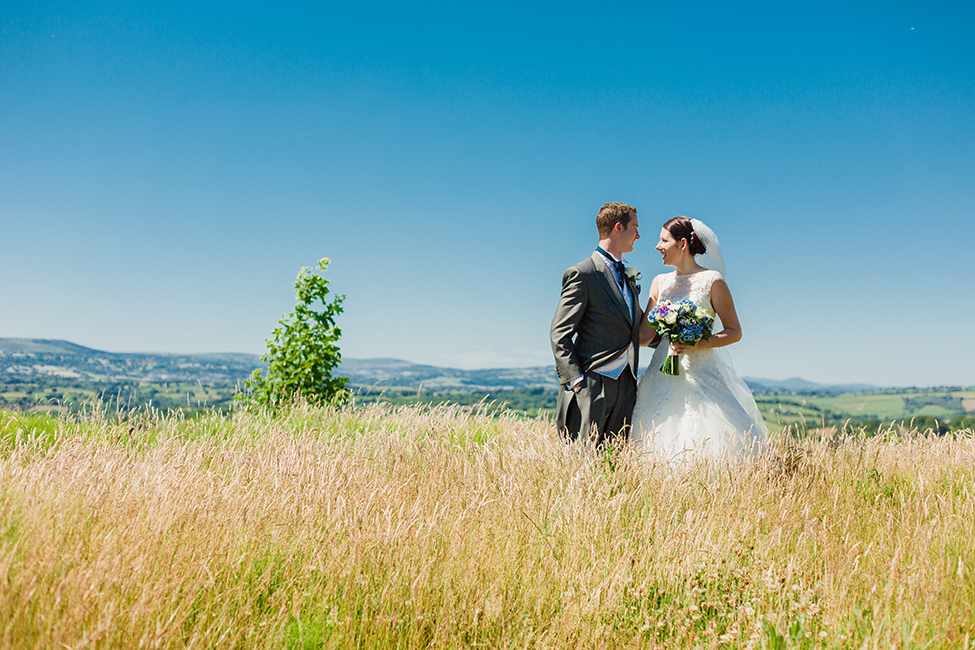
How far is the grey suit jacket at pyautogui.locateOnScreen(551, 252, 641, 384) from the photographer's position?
17.5 feet

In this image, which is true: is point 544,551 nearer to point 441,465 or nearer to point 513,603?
point 513,603

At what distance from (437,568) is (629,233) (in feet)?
12.5

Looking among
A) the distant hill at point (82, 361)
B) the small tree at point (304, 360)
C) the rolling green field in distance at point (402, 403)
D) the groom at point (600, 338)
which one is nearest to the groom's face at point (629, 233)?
the groom at point (600, 338)

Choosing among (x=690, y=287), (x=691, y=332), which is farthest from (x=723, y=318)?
(x=691, y=332)

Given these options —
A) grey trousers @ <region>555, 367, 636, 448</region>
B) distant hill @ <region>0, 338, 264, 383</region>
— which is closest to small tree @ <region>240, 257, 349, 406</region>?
grey trousers @ <region>555, 367, 636, 448</region>

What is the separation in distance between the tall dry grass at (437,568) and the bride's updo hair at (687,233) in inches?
103

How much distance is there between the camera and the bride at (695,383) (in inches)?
208

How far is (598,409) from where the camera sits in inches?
211

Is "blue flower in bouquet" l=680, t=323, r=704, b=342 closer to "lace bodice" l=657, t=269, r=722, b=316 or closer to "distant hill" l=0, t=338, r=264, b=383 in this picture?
"lace bodice" l=657, t=269, r=722, b=316

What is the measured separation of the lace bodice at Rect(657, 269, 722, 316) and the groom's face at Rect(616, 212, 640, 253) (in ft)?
2.05

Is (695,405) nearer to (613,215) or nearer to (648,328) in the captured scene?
(648,328)

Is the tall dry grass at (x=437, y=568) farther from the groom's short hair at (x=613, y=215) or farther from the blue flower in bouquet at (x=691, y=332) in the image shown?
the groom's short hair at (x=613, y=215)

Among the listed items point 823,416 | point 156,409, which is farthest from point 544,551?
point 156,409

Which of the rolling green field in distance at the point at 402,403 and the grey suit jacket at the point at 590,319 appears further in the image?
the rolling green field in distance at the point at 402,403
